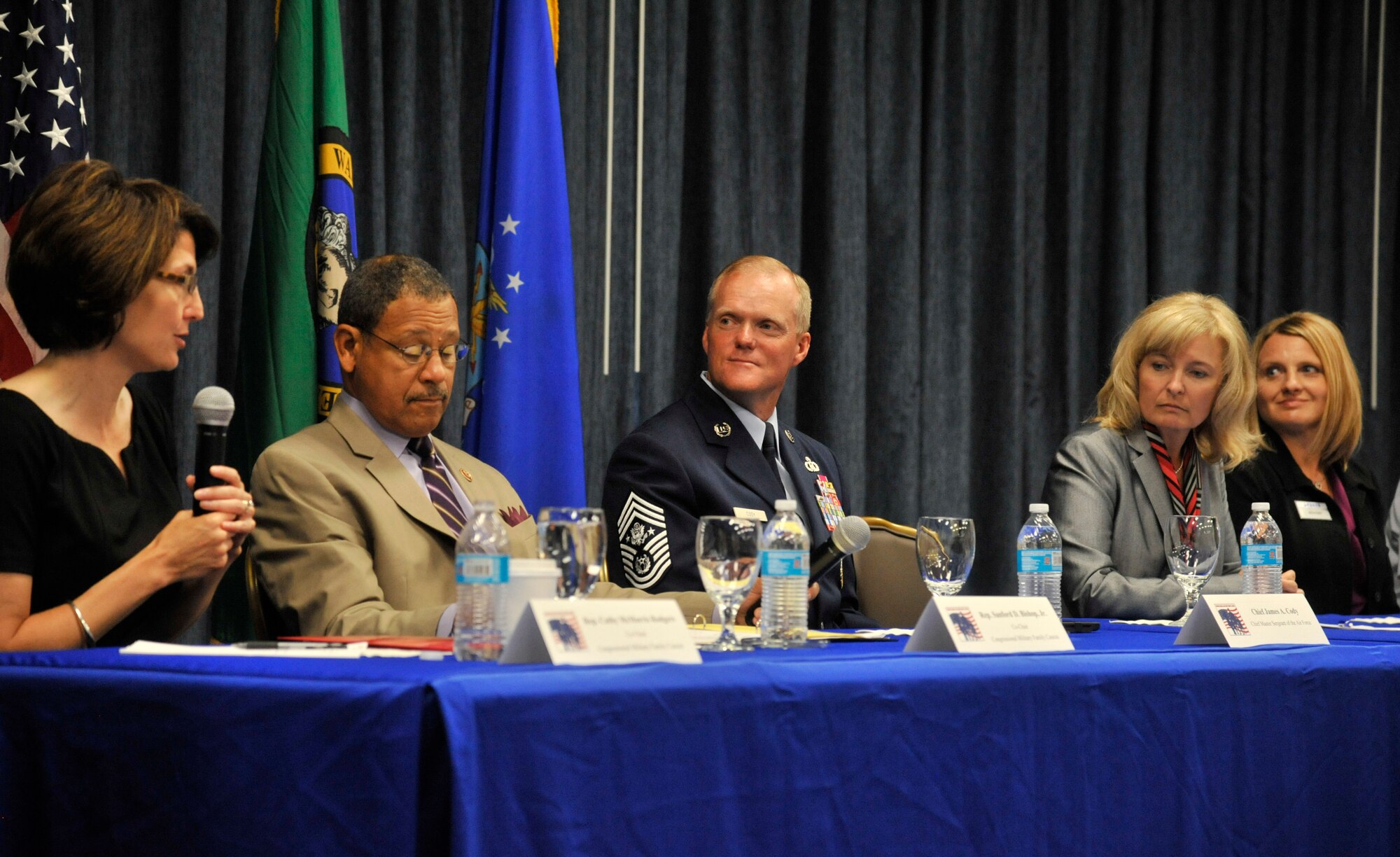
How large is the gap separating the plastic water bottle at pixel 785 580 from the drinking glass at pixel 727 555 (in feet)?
0.21

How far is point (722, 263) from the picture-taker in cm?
434

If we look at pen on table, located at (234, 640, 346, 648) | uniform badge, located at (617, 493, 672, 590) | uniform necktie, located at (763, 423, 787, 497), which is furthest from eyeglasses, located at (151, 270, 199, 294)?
uniform necktie, located at (763, 423, 787, 497)

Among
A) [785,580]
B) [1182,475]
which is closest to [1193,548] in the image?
[1182,475]

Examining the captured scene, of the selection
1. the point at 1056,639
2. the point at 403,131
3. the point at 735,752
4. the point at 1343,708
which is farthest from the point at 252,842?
the point at 403,131

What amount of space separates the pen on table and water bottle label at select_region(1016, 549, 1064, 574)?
3.99 feet

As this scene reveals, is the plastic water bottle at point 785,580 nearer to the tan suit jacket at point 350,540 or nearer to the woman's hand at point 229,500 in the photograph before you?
the tan suit jacket at point 350,540

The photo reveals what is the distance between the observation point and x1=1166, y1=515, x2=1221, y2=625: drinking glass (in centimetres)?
240

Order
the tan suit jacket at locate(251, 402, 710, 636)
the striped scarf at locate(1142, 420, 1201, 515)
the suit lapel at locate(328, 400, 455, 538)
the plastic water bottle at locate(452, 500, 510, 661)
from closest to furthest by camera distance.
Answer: the plastic water bottle at locate(452, 500, 510, 661) < the tan suit jacket at locate(251, 402, 710, 636) < the suit lapel at locate(328, 400, 455, 538) < the striped scarf at locate(1142, 420, 1201, 515)

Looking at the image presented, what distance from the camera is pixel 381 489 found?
86.7 inches

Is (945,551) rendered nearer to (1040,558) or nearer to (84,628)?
(1040,558)

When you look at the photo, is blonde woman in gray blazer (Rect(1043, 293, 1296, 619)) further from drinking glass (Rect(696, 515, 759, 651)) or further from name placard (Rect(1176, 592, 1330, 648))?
drinking glass (Rect(696, 515, 759, 651))

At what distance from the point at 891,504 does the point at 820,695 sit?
3383mm

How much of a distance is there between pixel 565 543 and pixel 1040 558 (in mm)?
1066

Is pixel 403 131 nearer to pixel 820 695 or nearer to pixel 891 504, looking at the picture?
pixel 891 504
